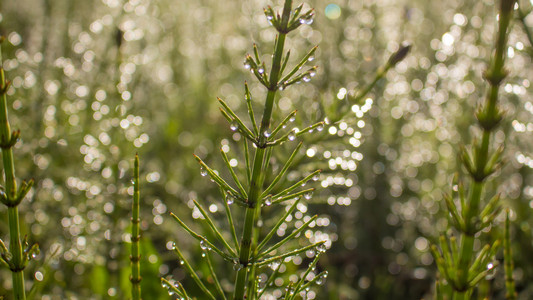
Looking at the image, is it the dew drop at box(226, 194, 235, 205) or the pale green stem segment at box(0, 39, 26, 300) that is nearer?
the pale green stem segment at box(0, 39, 26, 300)

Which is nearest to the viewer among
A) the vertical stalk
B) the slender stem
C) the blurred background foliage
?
the slender stem

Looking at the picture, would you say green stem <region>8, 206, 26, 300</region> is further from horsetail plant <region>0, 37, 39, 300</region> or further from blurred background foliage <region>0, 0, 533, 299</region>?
blurred background foliage <region>0, 0, 533, 299</region>

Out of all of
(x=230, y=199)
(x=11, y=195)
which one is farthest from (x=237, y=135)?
(x=11, y=195)

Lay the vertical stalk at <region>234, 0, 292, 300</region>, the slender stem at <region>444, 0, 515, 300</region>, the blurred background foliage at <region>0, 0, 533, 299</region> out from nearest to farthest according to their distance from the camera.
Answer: the slender stem at <region>444, 0, 515, 300</region> < the vertical stalk at <region>234, 0, 292, 300</region> < the blurred background foliage at <region>0, 0, 533, 299</region>

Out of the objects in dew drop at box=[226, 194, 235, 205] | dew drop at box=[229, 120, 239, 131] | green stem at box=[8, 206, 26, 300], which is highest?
dew drop at box=[229, 120, 239, 131]

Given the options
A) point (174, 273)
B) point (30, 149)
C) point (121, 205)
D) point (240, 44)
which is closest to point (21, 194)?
point (121, 205)

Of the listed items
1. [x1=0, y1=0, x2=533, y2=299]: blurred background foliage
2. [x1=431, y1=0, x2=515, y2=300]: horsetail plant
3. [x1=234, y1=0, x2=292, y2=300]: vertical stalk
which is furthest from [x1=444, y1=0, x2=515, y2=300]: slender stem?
[x1=0, y1=0, x2=533, y2=299]: blurred background foliage

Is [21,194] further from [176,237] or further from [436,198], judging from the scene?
[436,198]
